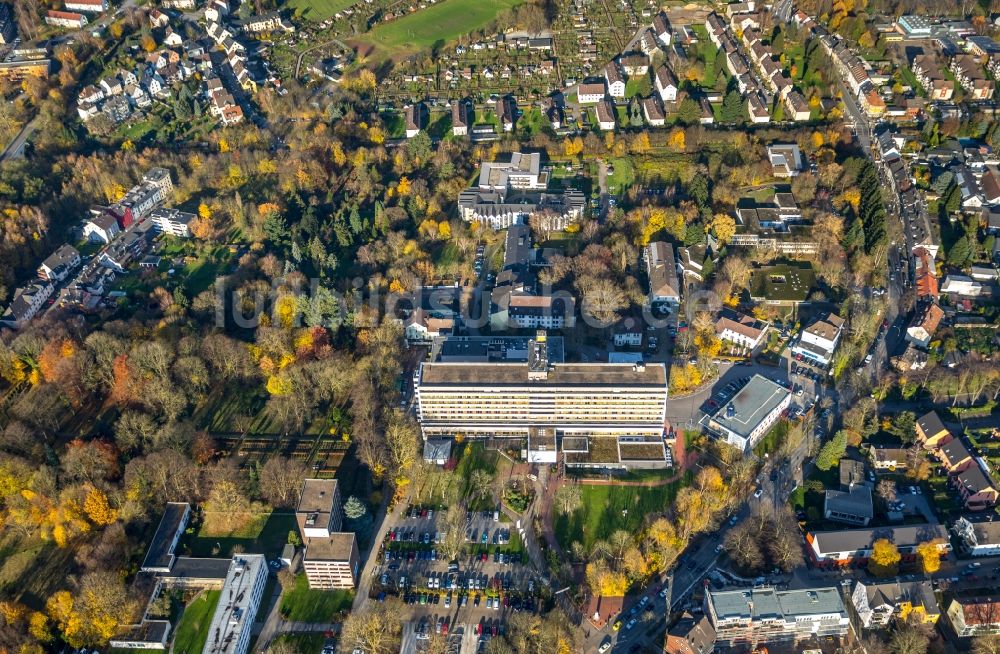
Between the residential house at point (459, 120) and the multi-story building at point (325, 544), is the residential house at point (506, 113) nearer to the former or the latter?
the residential house at point (459, 120)

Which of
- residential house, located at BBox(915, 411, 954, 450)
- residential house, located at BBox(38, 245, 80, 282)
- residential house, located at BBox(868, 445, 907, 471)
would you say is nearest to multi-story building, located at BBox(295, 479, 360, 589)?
residential house, located at BBox(868, 445, 907, 471)

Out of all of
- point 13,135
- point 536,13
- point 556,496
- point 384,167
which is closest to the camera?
point 556,496

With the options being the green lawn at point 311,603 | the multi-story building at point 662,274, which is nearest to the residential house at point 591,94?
the multi-story building at point 662,274

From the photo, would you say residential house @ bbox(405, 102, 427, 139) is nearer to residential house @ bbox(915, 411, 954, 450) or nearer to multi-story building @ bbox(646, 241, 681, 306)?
multi-story building @ bbox(646, 241, 681, 306)

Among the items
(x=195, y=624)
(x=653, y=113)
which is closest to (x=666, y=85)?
(x=653, y=113)

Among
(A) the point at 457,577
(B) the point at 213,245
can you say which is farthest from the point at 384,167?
(A) the point at 457,577

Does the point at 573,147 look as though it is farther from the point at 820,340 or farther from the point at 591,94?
the point at 820,340

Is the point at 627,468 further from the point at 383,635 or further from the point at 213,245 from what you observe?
the point at 213,245
